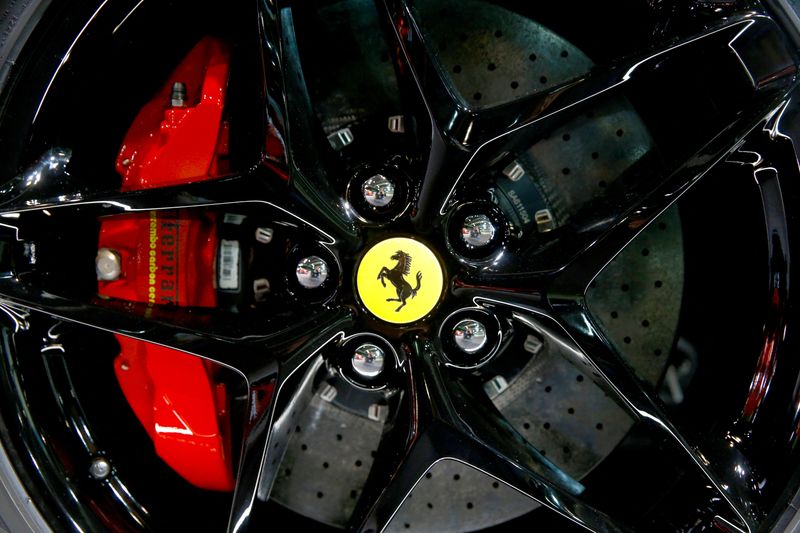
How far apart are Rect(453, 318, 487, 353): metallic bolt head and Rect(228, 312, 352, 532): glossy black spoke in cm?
16

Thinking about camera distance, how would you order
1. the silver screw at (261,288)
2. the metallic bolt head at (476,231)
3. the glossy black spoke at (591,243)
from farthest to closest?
the silver screw at (261,288)
the metallic bolt head at (476,231)
the glossy black spoke at (591,243)

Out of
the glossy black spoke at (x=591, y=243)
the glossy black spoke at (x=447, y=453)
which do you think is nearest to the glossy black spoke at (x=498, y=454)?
the glossy black spoke at (x=447, y=453)

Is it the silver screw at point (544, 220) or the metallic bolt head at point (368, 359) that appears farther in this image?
the silver screw at point (544, 220)

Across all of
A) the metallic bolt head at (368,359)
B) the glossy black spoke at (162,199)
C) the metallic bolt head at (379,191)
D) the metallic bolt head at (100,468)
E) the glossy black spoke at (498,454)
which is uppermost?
the glossy black spoke at (162,199)

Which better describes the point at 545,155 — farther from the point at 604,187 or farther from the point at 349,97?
the point at 349,97

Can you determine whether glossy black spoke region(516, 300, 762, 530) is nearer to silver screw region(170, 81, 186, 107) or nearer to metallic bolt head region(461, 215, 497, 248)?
metallic bolt head region(461, 215, 497, 248)

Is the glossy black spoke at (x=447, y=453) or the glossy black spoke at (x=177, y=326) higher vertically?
the glossy black spoke at (x=177, y=326)

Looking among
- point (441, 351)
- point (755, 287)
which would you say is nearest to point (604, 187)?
point (755, 287)

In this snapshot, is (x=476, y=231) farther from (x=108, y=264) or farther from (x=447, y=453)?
(x=108, y=264)

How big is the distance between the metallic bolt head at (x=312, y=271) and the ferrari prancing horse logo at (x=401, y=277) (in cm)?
8

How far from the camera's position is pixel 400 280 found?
99 centimetres

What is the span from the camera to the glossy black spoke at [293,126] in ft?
2.97

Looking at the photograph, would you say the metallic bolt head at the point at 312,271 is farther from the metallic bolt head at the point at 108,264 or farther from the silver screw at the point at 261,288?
the metallic bolt head at the point at 108,264

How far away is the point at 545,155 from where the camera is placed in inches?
44.9
